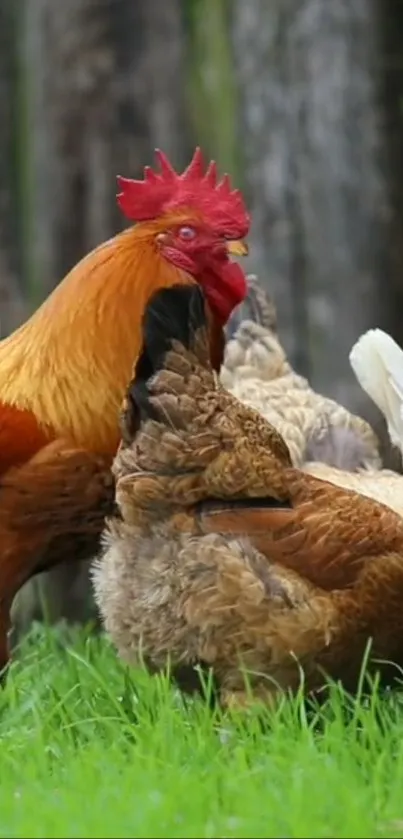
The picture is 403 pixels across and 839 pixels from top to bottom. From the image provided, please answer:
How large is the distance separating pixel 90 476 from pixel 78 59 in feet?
7.57

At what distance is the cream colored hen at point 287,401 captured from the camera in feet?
18.2

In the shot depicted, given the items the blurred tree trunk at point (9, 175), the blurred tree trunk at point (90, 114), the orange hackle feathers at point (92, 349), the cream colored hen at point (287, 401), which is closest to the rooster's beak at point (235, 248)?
the orange hackle feathers at point (92, 349)

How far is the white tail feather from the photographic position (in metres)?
4.93

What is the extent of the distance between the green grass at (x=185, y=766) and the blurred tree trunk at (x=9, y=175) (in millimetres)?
2197

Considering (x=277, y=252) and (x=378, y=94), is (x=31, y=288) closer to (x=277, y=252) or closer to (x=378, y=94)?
(x=277, y=252)

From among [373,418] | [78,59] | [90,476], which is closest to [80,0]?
[78,59]

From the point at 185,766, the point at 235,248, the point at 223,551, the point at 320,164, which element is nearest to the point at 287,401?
the point at 320,164

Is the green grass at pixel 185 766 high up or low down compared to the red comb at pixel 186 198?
down

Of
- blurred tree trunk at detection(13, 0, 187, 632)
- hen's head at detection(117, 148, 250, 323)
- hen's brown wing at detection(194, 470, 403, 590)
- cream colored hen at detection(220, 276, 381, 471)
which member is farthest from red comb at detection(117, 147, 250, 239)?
blurred tree trunk at detection(13, 0, 187, 632)

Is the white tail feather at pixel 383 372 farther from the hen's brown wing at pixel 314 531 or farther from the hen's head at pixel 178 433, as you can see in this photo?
the hen's head at pixel 178 433

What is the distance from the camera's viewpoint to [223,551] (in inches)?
161

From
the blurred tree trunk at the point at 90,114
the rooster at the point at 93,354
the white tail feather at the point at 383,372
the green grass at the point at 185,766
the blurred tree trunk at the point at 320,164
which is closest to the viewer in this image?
the green grass at the point at 185,766

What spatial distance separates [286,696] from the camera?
4176 mm

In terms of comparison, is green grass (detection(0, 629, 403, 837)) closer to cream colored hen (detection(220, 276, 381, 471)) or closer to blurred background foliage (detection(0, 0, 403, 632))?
cream colored hen (detection(220, 276, 381, 471))
